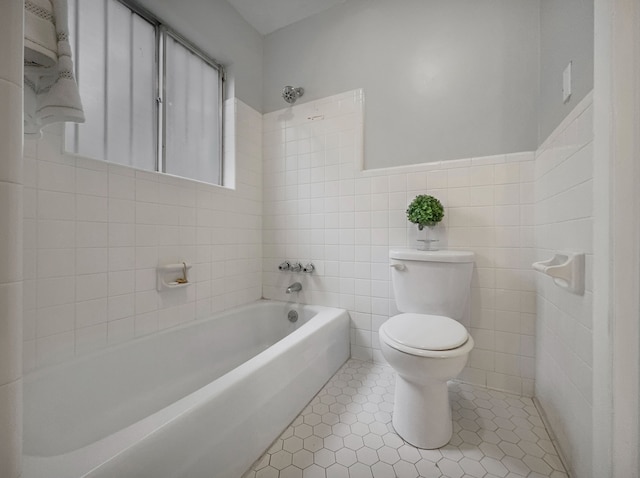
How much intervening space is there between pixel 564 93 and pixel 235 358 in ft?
6.97

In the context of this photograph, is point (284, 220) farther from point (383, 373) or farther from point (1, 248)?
point (1, 248)

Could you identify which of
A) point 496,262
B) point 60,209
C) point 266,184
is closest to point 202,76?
point 266,184

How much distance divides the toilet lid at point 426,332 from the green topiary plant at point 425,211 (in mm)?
501

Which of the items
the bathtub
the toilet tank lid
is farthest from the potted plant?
the bathtub

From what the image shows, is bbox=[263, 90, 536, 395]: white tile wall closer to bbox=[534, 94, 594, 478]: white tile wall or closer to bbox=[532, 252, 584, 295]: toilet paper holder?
bbox=[534, 94, 594, 478]: white tile wall

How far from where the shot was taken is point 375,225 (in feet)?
5.83

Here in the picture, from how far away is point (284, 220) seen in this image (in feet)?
6.87

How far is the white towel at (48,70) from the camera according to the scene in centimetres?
82

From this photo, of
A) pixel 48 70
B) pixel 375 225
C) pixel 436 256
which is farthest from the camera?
pixel 375 225

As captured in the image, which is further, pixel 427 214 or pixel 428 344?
pixel 427 214

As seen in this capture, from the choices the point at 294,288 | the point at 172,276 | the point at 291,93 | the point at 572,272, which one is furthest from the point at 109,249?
the point at 572,272

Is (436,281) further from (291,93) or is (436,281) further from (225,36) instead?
(225,36)

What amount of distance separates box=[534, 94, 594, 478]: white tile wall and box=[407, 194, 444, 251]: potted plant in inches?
18.2

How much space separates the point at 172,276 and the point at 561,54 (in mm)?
2069
